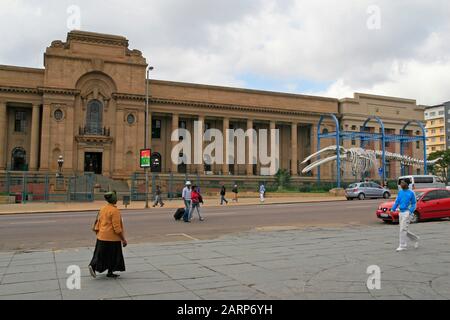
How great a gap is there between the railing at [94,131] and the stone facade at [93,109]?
70mm

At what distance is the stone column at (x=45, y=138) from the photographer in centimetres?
5112

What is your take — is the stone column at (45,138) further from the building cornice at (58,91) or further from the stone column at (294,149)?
the stone column at (294,149)

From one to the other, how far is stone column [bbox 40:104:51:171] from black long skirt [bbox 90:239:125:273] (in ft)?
154

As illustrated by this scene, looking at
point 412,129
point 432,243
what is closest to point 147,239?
point 432,243

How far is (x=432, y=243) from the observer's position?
11.6 metres

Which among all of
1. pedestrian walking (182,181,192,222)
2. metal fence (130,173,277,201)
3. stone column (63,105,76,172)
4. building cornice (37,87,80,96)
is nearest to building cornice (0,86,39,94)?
building cornice (37,87,80,96)

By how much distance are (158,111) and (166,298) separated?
52820 mm

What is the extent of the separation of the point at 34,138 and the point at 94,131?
6.97 metres

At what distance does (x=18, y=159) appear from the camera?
54469 millimetres

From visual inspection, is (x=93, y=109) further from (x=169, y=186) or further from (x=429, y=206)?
(x=429, y=206)

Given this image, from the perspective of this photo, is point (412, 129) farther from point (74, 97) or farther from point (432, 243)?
point (432, 243)

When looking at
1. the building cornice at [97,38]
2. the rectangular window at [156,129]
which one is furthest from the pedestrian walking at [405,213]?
the rectangular window at [156,129]

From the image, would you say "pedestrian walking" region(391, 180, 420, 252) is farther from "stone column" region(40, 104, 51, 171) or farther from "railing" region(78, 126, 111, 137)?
"railing" region(78, 126, 111, 137)

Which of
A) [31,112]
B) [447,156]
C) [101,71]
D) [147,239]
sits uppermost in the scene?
[101,71]
